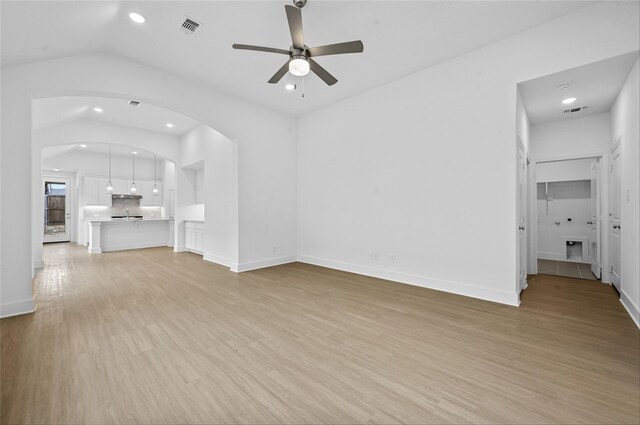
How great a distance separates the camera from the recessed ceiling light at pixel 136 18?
2830 mm

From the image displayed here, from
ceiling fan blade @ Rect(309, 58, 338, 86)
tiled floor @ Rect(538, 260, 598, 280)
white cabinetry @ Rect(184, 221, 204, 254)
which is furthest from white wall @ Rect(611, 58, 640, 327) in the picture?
white cabinetry @ Rect(184, 221, 204, 254)

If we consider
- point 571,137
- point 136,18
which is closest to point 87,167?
point 136,18

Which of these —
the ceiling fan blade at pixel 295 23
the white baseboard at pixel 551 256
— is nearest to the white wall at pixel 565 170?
the white baseboard at pixel 551 256

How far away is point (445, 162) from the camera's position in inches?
150

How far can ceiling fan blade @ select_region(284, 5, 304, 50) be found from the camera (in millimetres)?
2199

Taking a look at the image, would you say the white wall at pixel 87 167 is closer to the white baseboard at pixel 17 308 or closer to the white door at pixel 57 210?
the white door at pixel 57 210

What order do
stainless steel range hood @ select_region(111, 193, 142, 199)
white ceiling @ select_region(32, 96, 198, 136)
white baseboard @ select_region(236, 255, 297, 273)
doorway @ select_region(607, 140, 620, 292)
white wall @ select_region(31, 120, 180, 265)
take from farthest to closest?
stainless steel range hood @ select_region(111, 193, 142, 199), white wall @ select_region(31, 120, 180, 265), white baseboard @ select_region(236, 255, 297, 273), white ceiling @ select_region(32, 96, 198, 136), doorway @ select_region(607, 140, 620, 292)

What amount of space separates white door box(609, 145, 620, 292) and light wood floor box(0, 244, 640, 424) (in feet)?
1.61

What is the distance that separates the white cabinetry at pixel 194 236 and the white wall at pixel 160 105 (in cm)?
261

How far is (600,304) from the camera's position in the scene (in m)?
3.28

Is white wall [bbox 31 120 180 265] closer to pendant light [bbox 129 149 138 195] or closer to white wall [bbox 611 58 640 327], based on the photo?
pendant light [bbox 129 149 138 195]

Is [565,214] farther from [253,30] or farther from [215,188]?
[215,188]

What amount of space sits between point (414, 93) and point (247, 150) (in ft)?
10.7

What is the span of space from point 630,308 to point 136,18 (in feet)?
21.6
